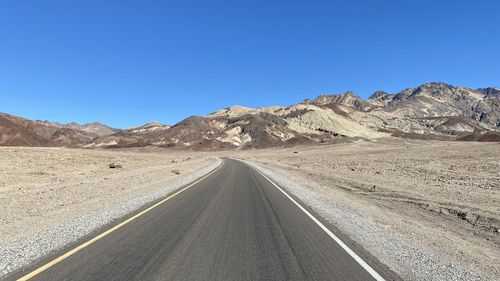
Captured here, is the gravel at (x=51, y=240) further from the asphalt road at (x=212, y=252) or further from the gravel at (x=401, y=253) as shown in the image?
the gravel at (x=401, y=253)

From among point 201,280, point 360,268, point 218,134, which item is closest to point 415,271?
point 360,268

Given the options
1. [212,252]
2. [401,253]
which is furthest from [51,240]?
[401,253]

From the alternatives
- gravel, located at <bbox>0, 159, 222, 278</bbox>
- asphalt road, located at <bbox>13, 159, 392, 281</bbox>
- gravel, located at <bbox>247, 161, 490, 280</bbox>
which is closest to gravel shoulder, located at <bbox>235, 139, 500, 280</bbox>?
gravel, located at <bbox>247, 161, 490, 280</bbox>

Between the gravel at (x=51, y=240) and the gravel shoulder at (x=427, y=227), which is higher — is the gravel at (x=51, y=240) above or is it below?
below

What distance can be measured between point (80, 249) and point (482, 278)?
7.54 m

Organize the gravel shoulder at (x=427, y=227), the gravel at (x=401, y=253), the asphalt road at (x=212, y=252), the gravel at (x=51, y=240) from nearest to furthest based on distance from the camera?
the asphalt road at (x=212, y=252) < the gravel at (x=401, y=253) < the gravel at (x=51, y=240) < the gravel shoulder at (x=427, y=227)

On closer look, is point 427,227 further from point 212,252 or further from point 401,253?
point 212,252

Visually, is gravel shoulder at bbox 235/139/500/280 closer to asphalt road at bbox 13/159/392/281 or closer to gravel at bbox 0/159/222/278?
asphalt road at bbox 13/159/392/281

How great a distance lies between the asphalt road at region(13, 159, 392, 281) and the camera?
22.6 feet

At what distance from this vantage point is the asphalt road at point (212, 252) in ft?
22.6

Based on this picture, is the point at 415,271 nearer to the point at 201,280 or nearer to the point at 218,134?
the point at 201,280

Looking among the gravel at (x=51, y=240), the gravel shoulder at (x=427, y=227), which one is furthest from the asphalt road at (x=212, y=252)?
the gravel shoulder at (x=427, y=227)

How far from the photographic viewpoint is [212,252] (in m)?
8.27

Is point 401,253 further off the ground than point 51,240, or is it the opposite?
point 401,253
